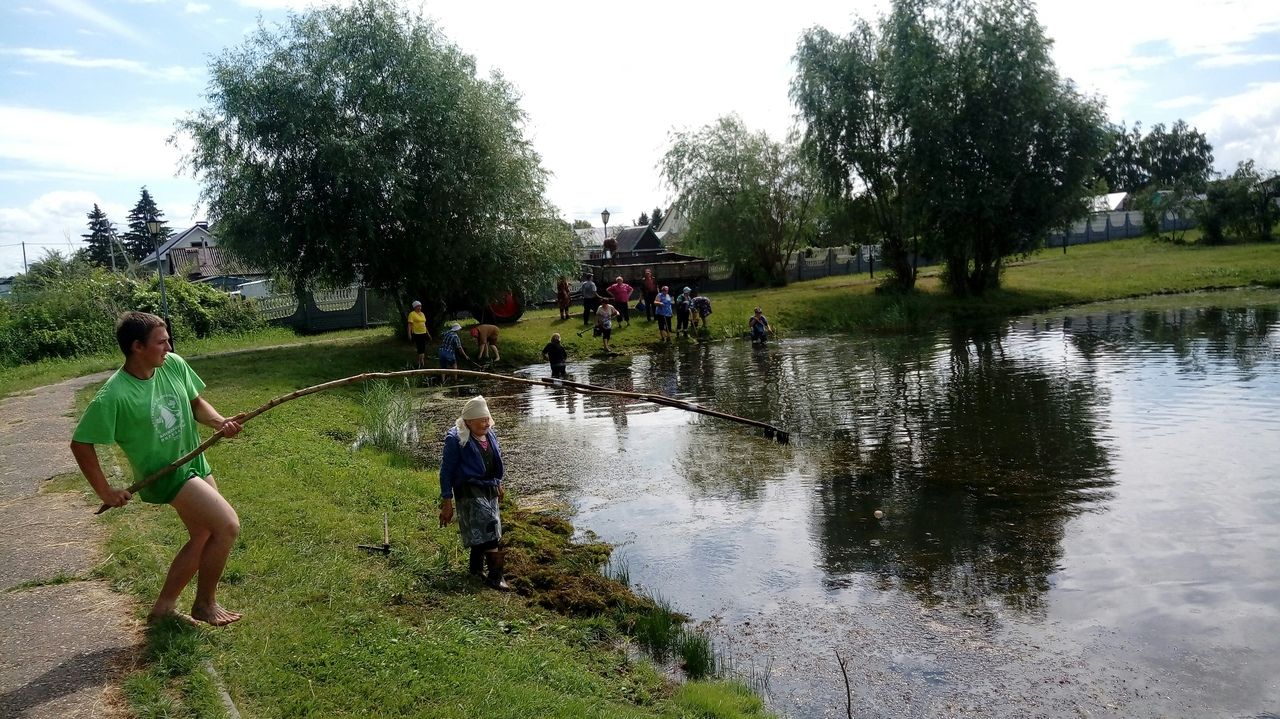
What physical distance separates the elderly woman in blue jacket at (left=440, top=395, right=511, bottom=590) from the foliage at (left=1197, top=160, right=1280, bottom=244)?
197ft

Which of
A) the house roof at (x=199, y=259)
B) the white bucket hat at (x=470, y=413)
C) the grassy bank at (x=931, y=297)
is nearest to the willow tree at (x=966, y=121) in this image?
the grassy bank at (x=931, y=297)

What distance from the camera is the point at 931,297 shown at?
38.9 meters

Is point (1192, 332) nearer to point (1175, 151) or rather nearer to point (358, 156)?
point (358, 156)

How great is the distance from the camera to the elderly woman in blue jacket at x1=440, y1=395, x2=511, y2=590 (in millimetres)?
8172

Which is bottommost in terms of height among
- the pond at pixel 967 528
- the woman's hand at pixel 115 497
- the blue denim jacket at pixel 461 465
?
the pond at pixel 967 528

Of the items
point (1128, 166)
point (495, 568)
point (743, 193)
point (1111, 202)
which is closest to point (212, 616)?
point (495, 568)

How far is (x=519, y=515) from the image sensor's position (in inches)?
433

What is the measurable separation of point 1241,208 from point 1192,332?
1392 inches

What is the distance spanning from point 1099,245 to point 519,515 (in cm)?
6279

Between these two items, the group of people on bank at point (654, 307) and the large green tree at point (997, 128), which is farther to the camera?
the large green tree at point (997, 128)

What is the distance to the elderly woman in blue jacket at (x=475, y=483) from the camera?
8.17 metres

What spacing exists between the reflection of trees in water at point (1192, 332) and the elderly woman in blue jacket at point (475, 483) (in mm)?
17737

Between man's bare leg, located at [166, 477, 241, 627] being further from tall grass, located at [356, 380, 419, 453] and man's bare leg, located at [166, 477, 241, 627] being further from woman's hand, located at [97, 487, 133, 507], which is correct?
tall grass, located at [356, 380, 419, 453]

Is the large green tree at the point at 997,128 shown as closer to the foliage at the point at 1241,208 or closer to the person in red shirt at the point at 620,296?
the person in red shirt at the point at 620,296
